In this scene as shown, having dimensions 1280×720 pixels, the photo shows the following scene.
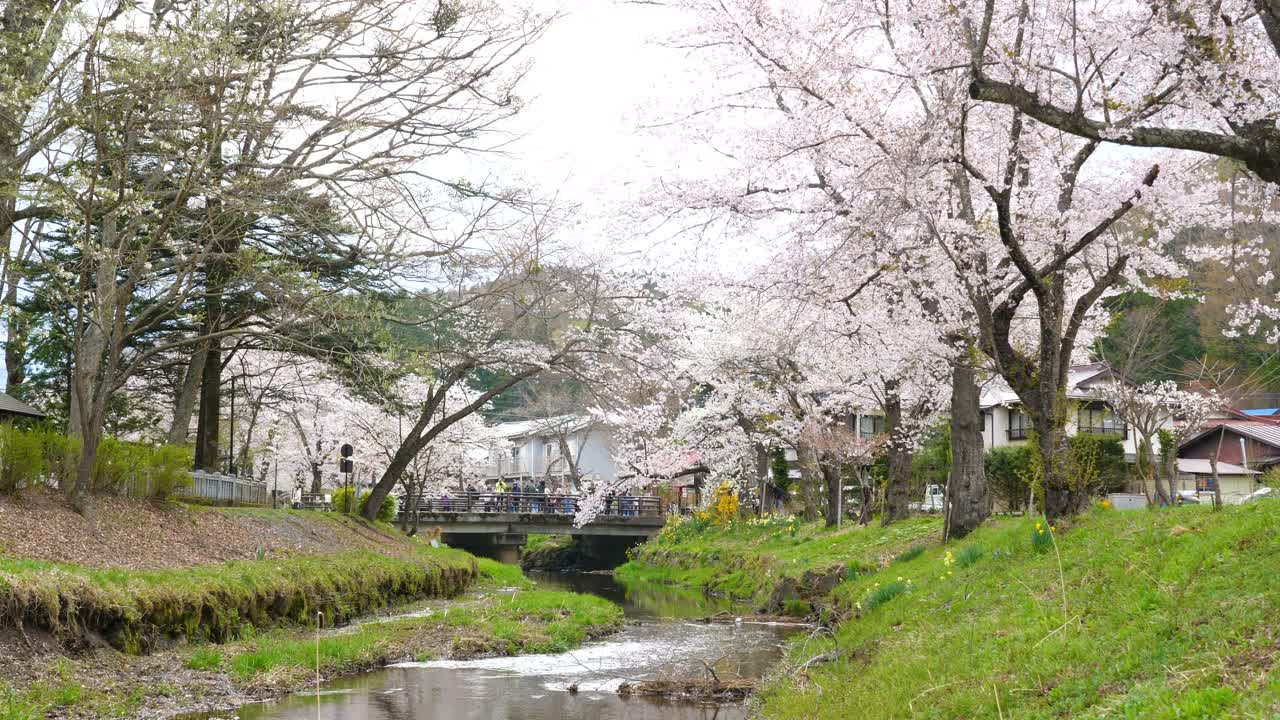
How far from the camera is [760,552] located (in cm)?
2580

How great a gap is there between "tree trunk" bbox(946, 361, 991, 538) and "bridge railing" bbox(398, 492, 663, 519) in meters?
28.0

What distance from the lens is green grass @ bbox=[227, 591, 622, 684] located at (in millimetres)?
10852

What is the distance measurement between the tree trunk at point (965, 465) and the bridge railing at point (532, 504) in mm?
28039

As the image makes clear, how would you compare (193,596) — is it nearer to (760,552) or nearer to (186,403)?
(186,403)

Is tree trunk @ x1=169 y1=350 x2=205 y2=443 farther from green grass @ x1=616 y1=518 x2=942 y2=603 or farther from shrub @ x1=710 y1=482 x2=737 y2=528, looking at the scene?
shrub @ x1=710 y1=482 x2=737 y2=528

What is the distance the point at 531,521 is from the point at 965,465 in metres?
29.9

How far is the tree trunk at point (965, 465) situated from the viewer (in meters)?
15.0

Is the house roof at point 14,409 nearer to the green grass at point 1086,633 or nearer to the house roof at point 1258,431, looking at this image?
the green grass at point 1086,633

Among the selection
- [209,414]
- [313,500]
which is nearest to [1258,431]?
[209,414]

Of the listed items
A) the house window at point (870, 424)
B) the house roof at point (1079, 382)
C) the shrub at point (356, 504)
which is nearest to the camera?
the shrub at point (356, 504)

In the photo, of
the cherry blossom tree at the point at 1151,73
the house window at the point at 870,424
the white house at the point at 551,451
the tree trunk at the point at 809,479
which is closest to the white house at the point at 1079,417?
the house window at the point at 870,424

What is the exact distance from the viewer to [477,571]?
25875 mm

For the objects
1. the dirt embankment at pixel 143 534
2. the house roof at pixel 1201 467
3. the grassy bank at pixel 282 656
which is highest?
the house roof at pixel 1201 467

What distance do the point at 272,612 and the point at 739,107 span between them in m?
8.62
